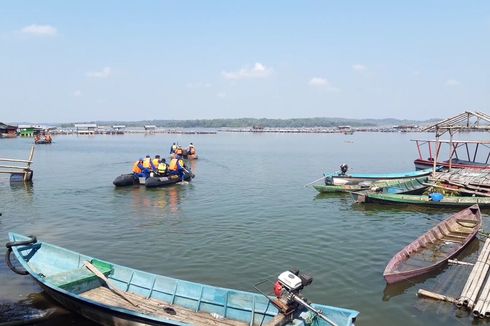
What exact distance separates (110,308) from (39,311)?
3217mm

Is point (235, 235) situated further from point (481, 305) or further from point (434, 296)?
point (481, 305)

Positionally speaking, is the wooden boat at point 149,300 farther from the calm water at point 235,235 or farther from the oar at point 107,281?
the calm water at point 235,235

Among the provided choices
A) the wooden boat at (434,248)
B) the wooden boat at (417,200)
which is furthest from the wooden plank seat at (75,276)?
the wooden boat at (417,200)

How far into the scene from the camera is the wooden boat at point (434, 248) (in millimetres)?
14086

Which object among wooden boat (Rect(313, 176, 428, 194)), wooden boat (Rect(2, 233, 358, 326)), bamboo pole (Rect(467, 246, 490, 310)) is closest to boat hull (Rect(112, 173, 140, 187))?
wooden boat (Rect(313, 176, 428, 194))

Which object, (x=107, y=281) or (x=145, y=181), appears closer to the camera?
(x=107, y=281)

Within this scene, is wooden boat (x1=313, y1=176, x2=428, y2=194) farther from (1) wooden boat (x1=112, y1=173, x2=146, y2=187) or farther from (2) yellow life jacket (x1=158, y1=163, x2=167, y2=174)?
(1) wooden boat (x1=112, y1=173, x2=146, y2=187)

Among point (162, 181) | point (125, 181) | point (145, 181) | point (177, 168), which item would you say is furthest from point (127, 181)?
point (177, 168)

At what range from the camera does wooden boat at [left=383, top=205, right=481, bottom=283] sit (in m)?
14.1

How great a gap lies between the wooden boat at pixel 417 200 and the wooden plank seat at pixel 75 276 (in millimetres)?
18503

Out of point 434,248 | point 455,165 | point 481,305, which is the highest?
point 455,165

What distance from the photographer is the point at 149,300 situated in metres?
11.8

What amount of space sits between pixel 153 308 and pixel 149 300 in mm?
538

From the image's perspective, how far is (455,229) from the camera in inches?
768
